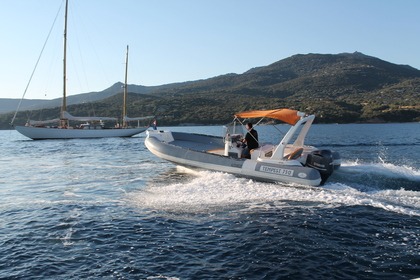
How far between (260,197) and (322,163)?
3071 mm

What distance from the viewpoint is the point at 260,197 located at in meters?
11.4

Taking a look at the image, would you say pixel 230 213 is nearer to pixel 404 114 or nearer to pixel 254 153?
pixel 254 153

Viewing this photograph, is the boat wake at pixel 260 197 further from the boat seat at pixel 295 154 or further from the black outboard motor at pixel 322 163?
the boat seat at pixel 295 154

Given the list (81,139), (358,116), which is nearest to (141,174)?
(81,139)

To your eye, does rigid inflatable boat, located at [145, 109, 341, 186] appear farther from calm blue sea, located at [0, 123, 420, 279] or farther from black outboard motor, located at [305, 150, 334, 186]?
calm blue sea, located at [0, 123, 420, 279]

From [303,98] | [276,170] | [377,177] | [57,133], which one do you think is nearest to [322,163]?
[276,170]

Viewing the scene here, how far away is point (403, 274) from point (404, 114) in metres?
93.5

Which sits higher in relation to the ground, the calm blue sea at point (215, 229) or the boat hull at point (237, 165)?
the boat hull at point (237, 165)

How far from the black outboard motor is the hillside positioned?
75990 mm

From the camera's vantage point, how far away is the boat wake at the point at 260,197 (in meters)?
10.4

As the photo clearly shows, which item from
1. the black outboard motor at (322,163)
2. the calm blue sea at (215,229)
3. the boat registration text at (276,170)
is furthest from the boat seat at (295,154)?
the calm blue sea at (215,229)

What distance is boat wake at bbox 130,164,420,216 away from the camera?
10352 millimetres

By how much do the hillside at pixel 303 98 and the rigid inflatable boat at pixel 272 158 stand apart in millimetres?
73203

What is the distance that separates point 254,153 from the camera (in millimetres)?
14648
